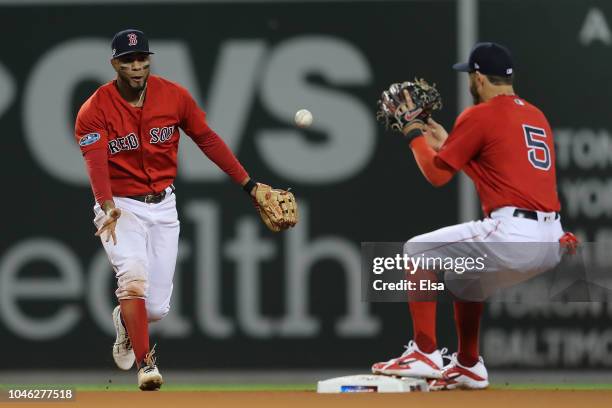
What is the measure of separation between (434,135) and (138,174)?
1715 mm

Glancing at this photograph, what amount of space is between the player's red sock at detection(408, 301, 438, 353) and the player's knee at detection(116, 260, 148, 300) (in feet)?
4.84

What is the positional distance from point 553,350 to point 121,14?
3.55 meters

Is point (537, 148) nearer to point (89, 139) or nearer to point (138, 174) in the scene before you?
point (138, 174)

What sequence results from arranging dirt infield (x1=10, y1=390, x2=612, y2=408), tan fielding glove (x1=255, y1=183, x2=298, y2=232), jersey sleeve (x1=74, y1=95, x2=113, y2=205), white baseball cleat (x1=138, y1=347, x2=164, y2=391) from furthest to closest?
tan fielding glove (x1=255, y1=183, x2=298, y2=232)
jersey sleeve (x1=74, y1=95, x2=113, y2=205)
white baseball cleat (x1=138, y1=347, x2=164, y2=391)
dirt infield (x1=10, y1=390, x2=612, y2=408)

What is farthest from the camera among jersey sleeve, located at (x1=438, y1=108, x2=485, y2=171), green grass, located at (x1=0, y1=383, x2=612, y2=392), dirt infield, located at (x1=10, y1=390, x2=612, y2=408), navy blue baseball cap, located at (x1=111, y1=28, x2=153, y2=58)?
green grass, located at (x1=0, y1=383, x2=612, y2=392)

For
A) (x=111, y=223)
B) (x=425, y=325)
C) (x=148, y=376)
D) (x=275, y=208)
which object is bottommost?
(x=148, y=376)

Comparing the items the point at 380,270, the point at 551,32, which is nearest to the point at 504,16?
the point at 551,32

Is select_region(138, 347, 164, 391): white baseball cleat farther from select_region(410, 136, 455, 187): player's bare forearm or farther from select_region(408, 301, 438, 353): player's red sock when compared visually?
select_region(410, 136, 455, 187): player's bare forearm

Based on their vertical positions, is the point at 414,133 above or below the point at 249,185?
above

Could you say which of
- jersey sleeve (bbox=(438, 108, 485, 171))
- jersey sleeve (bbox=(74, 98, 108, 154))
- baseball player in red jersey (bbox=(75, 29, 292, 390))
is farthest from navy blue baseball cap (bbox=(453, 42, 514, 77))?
jersey sleeve (bbox=(74, 98, 108, 154))

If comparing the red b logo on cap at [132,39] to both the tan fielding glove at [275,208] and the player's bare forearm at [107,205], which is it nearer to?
the player's bare forearm at [107,205]

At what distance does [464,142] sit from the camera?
7.37 m

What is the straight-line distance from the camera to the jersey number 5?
7.47 meters

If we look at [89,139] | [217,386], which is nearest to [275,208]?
[89,139]
